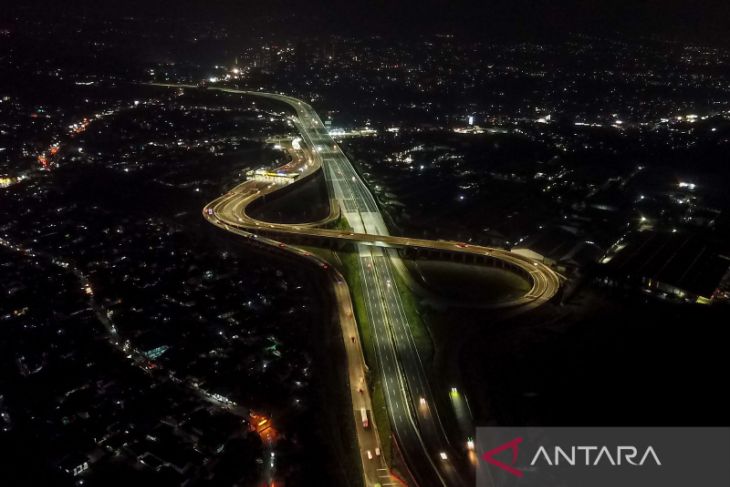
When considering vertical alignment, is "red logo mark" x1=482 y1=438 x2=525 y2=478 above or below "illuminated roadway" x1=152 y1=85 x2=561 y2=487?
above

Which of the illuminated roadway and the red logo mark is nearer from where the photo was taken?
the red logo mark

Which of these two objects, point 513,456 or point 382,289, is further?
point 382,289

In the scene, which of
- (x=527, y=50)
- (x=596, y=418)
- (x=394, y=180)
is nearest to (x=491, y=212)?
(x=394, y=180)

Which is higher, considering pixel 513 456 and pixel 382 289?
pixel 513 456

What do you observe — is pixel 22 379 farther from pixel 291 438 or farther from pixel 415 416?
pixel 415 416
